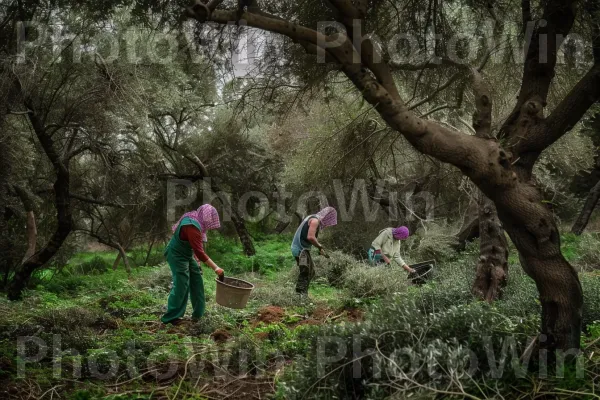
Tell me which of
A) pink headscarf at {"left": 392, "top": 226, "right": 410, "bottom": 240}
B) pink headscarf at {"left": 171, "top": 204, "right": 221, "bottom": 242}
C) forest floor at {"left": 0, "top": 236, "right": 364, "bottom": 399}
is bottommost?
forest floor at {"left": 0, "top": 236, "right": 364, "bottom": 399}

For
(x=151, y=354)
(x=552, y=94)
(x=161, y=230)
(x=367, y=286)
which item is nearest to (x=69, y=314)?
(x=151, y=354)

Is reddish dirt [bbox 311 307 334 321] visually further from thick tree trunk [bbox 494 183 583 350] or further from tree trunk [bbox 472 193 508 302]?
thick tree trunk [bbox 494 183 583 350]

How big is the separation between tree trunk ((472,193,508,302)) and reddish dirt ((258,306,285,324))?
9.39 feet

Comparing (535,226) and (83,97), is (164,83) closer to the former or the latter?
(83,97)

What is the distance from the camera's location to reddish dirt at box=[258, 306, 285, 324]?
7893 mm

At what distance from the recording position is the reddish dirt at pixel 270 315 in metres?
7.89

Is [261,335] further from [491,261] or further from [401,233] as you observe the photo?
[401,233]

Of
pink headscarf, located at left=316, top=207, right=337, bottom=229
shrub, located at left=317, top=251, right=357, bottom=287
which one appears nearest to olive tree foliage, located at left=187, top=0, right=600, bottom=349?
pink headscarf, located at left=316, top=207, right=337, bottom=229

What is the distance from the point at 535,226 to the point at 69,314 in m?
5.98

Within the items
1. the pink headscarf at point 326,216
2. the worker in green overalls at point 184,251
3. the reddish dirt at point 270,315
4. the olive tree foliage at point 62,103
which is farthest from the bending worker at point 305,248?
the olive tree foliage at point 62,103

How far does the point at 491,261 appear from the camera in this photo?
821 centimetres
